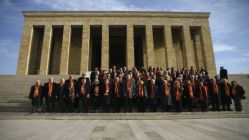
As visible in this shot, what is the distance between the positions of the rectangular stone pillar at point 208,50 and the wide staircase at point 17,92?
6224 mm

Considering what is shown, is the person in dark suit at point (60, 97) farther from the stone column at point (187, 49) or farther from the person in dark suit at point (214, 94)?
the stone column at point (187, 49)

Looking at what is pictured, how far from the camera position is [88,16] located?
2334 cm

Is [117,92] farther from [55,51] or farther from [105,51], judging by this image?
[55,51]

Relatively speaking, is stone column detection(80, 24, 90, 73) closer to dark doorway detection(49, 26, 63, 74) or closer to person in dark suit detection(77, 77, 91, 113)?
dark doorway detection(49, 26, 63, 74)

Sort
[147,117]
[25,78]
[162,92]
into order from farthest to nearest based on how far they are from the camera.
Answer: [25,78] < [162,92] < [147,117]

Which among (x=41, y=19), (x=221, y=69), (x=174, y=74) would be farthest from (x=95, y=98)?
(x=41, y=19)

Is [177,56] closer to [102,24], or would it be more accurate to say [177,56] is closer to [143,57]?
[143,57]

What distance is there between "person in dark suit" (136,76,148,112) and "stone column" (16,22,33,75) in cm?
1777

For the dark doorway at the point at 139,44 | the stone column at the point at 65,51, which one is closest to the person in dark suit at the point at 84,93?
the stone column at the point at 65,51

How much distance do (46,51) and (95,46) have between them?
708 cm

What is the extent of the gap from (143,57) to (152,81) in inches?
618

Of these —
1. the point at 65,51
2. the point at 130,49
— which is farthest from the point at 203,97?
the point at 65,51

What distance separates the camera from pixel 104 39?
22.6m

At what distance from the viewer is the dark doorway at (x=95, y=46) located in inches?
980
